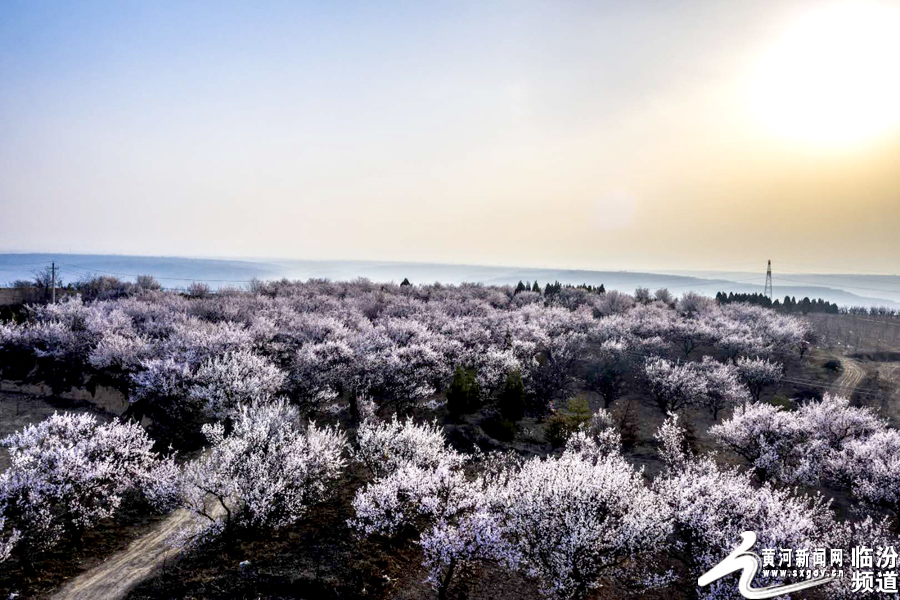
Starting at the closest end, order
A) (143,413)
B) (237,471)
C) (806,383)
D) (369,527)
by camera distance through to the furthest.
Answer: (369,527)
(237,471)
(143,413)
(806,383)

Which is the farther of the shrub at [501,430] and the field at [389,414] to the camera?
the shrub at [501,430]

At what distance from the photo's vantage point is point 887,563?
63.8 ft

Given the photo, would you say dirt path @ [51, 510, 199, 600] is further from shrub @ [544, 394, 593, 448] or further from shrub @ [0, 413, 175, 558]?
shrub @ [544, 394, 593, 448]

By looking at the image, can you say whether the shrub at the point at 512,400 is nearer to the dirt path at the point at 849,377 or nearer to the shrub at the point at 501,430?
the shrub at the point at 501,430

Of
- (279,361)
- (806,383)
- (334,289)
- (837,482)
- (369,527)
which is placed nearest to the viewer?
(369,527)

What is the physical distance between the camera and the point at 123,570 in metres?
23.9

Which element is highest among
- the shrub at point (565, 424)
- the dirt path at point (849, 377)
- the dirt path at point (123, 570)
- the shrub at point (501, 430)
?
the dirt path at point (849, 377)

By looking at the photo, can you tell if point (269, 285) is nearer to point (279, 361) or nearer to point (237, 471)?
point (279, 361)

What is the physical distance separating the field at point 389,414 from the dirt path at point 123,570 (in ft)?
0.41

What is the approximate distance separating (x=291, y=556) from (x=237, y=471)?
5510 mm

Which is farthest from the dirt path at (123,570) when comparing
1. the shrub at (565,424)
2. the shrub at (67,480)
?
the shrub at (565,424)

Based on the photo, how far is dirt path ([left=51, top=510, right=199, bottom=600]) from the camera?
22156 millimetres

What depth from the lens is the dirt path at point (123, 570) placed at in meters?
22.2

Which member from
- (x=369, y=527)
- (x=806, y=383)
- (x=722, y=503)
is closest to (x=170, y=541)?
(x=369, y=527)
